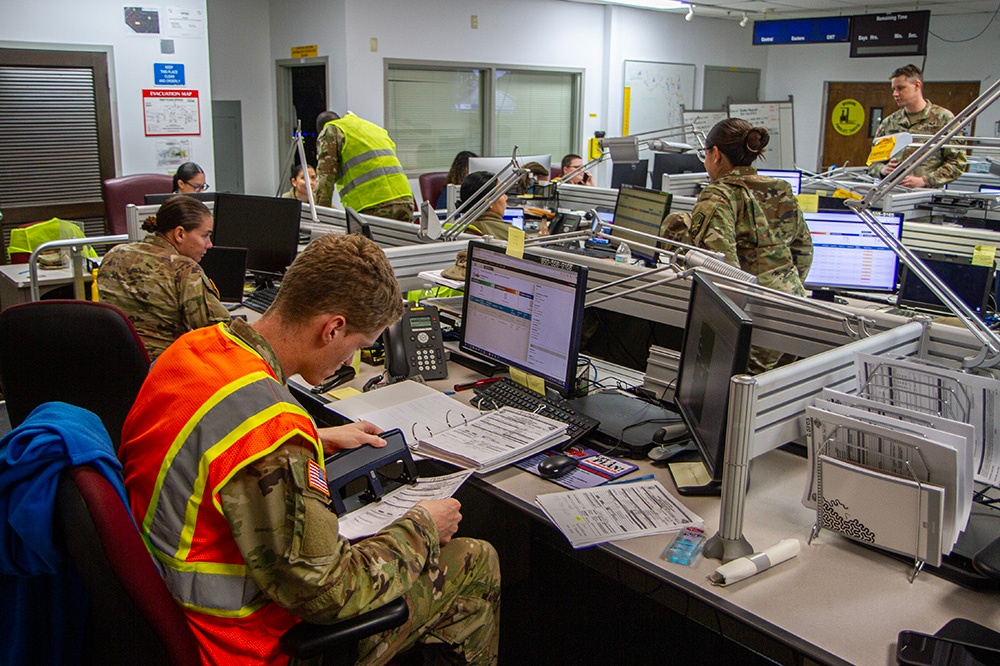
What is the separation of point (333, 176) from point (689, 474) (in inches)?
121

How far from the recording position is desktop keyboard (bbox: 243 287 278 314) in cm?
339

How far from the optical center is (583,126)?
8781 mm

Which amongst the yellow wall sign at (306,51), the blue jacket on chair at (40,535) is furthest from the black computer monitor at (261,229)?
the yellow wall sign at (306,51)

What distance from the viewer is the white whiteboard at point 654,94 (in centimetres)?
902

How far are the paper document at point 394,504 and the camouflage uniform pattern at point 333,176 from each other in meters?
2.68

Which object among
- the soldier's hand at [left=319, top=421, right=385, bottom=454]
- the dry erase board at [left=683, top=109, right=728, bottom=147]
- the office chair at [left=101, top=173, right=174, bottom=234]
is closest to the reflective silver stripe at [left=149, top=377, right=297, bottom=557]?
the soldier's hand at [left=319, top=421, right=385, bottom=454]

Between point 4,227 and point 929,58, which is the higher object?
point 929,58

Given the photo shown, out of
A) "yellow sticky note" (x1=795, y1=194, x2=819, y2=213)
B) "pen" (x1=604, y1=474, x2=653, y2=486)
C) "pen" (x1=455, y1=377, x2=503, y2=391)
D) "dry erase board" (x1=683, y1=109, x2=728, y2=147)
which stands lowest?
"pen" (x1=604, y1=474, x2=653, y2=486)

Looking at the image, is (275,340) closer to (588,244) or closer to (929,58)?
(588,244)

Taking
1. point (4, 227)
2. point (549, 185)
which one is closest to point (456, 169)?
point (549, 185)

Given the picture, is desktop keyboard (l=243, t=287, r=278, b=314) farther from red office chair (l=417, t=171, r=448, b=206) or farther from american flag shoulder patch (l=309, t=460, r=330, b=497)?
red office chair (l=417, t=171, r=448, b=206)

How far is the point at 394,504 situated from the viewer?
1.76m

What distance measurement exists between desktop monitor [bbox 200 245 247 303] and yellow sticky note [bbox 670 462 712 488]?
218 cm

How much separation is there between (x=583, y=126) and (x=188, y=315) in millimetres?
6627
